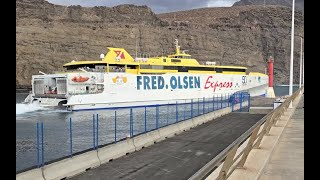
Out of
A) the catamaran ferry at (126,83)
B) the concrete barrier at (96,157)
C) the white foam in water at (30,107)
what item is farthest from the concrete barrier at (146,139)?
the white foam in water at (30,107)

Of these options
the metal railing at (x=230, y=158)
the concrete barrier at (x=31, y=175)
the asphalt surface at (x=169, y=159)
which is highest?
the metal railing at (x=230, y=158)

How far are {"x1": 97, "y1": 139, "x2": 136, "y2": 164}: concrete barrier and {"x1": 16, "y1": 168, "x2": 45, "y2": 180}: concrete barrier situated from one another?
288 cm

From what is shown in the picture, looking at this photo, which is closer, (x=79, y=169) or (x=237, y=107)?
(x=79, y=169)

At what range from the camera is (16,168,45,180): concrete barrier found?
7931mm

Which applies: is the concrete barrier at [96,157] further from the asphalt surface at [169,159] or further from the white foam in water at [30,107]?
the white foam in water at [30,107]

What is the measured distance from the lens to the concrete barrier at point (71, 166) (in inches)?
348

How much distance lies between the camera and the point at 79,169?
392 inches

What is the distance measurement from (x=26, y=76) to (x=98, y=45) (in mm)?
39390

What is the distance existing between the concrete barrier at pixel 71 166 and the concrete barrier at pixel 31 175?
0.63 ft

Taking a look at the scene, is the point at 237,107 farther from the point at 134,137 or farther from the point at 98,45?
the point at 98,45

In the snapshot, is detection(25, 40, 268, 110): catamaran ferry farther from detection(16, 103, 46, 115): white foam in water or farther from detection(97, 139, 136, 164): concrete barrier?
detection(97, 139, 136, 164): concrete barrier

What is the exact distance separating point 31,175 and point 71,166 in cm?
160

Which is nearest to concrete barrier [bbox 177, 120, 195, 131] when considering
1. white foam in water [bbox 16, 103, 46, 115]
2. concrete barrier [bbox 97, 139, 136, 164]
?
concrete barrier [bbox 97, 139, 136, 164]

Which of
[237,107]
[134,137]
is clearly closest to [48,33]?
[237,107]
